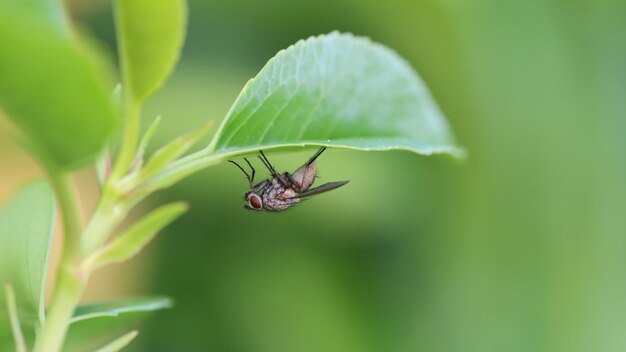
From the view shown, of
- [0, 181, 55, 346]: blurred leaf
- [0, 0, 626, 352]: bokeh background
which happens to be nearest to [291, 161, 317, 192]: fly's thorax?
[0, 181, 55, 346]: blurred leaf

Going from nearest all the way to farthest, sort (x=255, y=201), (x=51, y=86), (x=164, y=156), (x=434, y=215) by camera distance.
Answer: (x=51, y=86) < (x=164, y=156) < (x=255, y=201) < (x=434, y=215)

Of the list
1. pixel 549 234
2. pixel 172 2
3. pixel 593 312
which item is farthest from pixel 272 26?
pixel 172 2

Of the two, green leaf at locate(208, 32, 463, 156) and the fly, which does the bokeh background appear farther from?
green leaf at locate(208, 32, 463, 156)

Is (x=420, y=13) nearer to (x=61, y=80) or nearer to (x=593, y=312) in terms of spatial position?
(x=593, y=312)

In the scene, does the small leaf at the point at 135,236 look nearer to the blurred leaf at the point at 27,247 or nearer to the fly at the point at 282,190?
the blurred leaf at the point at 27,247

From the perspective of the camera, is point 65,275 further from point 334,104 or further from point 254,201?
point 254,201

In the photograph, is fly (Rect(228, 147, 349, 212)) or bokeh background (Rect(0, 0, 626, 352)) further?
bokeh background (Rect(0, 0, 626, 352))

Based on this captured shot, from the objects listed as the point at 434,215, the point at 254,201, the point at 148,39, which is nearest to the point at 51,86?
the point at 148,39
